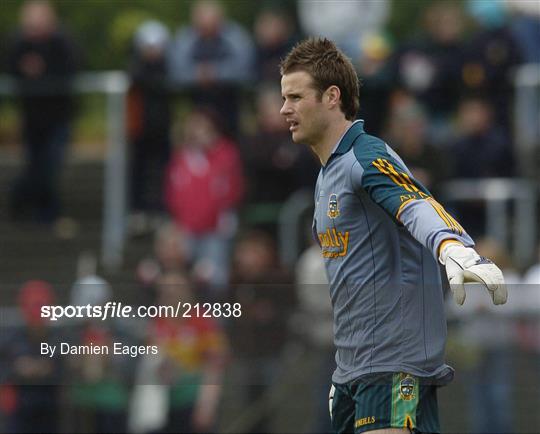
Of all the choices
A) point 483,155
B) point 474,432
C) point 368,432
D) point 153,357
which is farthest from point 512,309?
point 483,155

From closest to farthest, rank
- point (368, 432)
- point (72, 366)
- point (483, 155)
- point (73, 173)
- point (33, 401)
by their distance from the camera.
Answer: point (368, 432), point (72, 366), point (33, 401), point (483, 155), point (73, 173)

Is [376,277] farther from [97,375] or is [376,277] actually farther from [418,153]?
[418,153]

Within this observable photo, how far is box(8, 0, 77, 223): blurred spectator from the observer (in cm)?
1252

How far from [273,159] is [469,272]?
24.1 ft

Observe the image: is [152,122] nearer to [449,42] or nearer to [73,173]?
[73,173]

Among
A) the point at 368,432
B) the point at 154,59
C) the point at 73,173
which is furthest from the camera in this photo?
the point at 73,173

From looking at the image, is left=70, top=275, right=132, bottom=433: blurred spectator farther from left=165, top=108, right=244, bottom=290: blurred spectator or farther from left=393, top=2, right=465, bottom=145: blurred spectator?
left=393, top=2, right=465, bottom=145: blurred spectator

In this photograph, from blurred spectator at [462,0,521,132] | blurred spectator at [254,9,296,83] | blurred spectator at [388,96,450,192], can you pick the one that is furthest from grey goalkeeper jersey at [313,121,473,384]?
blurred spectator at [254,9,296,83]

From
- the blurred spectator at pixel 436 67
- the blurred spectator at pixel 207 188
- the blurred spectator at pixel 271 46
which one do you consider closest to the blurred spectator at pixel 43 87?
the blurred spectator at pixel 207 188

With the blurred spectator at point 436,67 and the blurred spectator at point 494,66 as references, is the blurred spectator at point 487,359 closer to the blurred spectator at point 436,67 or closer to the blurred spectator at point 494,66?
the blurred spectator at point 436,67

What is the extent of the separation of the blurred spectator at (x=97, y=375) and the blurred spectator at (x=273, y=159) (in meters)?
4.11

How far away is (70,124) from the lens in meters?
12.8

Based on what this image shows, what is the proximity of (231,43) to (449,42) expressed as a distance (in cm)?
201

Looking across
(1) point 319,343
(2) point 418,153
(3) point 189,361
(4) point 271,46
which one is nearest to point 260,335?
(1) point 319,343
